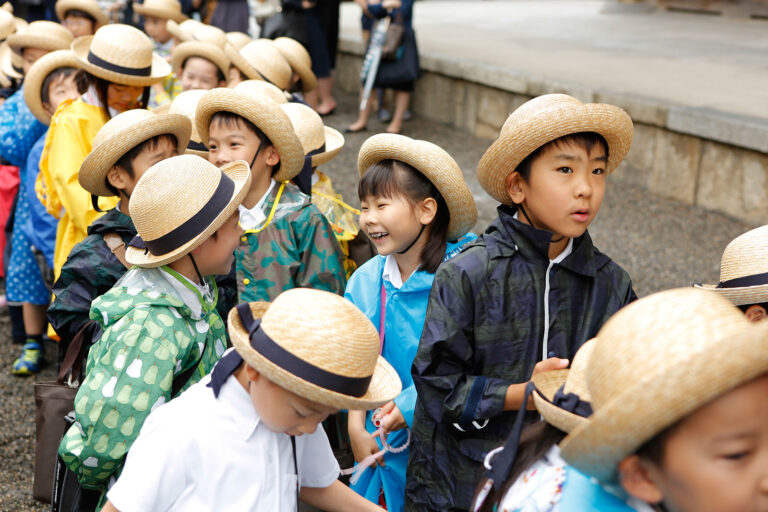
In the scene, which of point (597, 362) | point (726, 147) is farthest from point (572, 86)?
point (597, 362)

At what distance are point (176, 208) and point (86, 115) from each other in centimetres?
223

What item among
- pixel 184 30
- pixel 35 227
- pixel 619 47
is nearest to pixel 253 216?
pixel 35 227

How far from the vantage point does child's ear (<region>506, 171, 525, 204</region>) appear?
243 cm

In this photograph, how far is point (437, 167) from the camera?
287cm

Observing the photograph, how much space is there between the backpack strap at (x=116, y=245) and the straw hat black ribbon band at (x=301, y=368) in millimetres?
1377

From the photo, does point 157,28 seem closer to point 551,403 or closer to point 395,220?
point 395,220

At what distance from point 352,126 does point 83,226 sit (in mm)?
5592

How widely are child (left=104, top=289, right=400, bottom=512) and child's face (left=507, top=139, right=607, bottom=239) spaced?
69 cm

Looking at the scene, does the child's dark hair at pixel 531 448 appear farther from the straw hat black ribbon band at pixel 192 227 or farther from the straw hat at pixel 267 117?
the straw hat at pixel 267 117

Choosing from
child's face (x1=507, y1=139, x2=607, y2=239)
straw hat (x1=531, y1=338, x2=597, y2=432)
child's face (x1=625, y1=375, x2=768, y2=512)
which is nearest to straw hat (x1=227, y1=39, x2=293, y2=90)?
child's face (x1=507, y1=139, x2=607, y2=239)

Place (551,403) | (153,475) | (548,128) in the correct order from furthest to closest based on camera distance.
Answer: (548,128) < (153,475) < (551,403)

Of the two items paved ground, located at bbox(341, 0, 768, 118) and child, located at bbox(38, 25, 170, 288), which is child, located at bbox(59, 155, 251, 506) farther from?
paved ground, located at bbox(341, 0, 768, 118)

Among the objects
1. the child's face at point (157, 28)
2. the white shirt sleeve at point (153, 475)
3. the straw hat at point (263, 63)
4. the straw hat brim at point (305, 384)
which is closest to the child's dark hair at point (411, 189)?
the straw hat brim at point (305, 384)

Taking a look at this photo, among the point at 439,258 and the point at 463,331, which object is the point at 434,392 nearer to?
the point at 463,331
